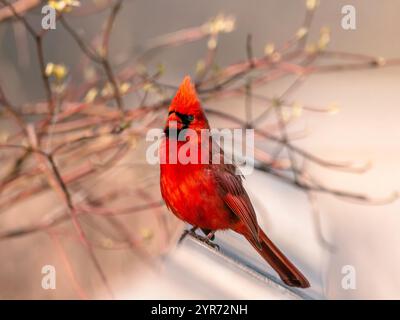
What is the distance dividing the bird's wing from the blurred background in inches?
2.5

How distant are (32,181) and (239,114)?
8.02 ft

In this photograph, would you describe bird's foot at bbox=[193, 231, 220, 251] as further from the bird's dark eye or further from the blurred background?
the bird's dark eye

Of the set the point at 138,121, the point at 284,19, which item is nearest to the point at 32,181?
the point at 138,121

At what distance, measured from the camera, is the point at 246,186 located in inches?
75.6

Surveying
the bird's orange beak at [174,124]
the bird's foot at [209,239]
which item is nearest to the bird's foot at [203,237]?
the bird's foot at [209,239]

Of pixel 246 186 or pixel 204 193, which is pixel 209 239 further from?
pixel 246 186

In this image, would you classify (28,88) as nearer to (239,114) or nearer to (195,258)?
(239,114)

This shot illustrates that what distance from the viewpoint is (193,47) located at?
17.5ft

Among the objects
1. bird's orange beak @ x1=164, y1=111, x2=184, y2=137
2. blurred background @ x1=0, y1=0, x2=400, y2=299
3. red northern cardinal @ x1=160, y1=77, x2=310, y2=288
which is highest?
blurred background @ x1=0, y1=0, x2=400, y2=299

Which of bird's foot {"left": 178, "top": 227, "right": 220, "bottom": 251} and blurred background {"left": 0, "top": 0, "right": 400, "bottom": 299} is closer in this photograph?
bird's foot {"left": 178, "top": 227, "right": 220, "bottom": 251}

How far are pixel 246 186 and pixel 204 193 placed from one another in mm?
456

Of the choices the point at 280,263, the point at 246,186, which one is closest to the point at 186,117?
the point at 280,263

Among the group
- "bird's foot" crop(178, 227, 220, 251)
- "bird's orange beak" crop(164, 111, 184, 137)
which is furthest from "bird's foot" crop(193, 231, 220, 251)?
"bird's orange beak" crop(164, 111, 184, 137)

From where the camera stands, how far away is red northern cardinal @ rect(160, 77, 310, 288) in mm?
1381
